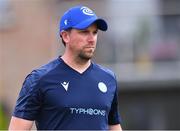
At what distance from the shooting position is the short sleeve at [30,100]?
661 cm

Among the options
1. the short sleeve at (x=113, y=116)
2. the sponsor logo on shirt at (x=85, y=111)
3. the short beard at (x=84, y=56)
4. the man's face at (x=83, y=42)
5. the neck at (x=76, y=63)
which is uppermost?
the man's face at (x=83, y=42)

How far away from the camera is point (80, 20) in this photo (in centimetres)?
670

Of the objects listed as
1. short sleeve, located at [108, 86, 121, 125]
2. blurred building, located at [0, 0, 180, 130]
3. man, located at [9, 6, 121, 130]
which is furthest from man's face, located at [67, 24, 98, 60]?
blurred building, located at [0, 0, 180, 130]

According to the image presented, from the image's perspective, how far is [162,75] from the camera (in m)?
20.5

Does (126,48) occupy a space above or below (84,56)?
below

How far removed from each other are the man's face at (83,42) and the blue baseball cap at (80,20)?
0.04 metres

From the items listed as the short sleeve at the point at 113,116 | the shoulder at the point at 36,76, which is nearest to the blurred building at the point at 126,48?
the short sleeve at the point at 113,116

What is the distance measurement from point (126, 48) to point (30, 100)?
1410 centimetres

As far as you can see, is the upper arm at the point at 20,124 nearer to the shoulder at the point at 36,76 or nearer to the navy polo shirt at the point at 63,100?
the navy polo shirt at the point at 63,100

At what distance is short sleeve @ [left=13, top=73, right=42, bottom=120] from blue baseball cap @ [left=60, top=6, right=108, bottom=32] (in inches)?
17.2

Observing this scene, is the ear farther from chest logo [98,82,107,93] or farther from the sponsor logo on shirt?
the sponsor logo on shirt

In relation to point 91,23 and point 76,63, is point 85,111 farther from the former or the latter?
point 91,23

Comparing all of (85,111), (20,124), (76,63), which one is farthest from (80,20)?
(20,124)

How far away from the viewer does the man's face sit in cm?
665
